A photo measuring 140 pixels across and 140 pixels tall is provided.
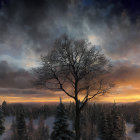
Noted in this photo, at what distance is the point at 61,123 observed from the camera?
666 inches

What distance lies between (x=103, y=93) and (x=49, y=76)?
424cm

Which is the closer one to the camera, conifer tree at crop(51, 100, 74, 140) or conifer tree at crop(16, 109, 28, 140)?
conifer tree at crop(51, 100, 74, 140)

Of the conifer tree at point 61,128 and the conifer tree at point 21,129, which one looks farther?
the conifer tree at point 21,129

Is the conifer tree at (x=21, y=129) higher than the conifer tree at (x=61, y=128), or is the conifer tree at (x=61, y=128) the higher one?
the conifer tree at (x=61, y=128)

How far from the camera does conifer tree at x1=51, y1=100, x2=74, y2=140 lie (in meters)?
16.3

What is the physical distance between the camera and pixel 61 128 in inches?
661

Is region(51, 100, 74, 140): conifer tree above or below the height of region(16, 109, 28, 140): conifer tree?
above

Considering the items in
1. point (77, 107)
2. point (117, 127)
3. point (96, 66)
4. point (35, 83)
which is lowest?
point (117, 127)

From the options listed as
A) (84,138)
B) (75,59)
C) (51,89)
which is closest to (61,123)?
(51,89)

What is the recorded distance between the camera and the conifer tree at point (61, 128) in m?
16.3

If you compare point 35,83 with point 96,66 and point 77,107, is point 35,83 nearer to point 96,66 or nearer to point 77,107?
point 77,107

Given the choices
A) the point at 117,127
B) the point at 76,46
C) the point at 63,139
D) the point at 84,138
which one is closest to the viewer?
the point at 76,46

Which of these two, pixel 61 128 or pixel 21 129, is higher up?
pixel 61 128

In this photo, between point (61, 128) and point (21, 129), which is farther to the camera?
point (21, 129)
